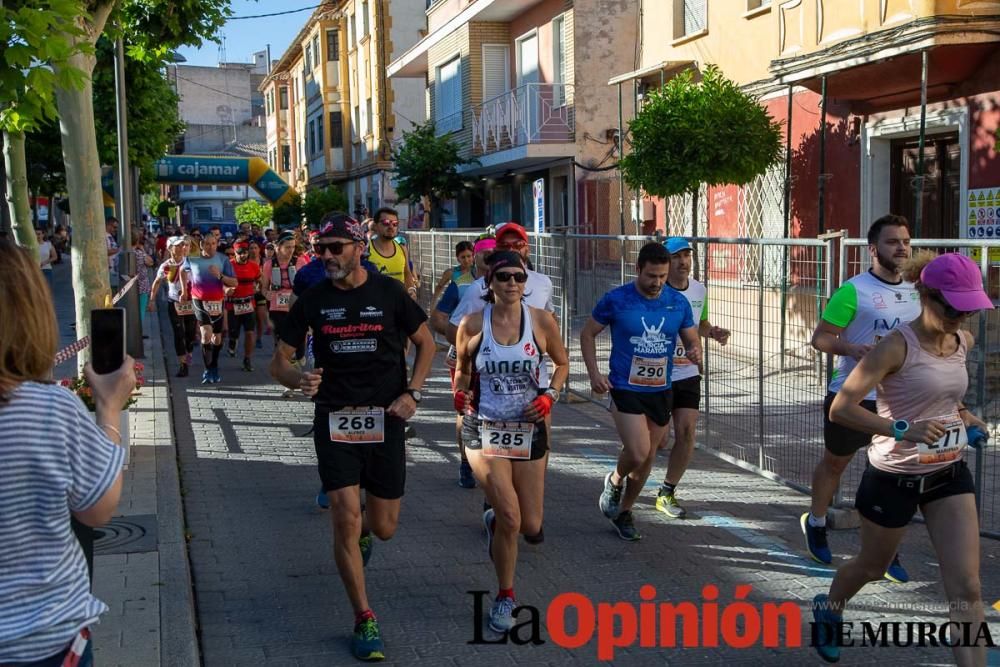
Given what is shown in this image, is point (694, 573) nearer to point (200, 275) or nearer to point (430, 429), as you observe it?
point (430, 429)

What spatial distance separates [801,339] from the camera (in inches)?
316

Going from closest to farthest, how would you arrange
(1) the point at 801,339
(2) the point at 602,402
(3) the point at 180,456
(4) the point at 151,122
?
(1) the point at 801,339 < (3) the point at 180,456 < (2) the point at 602,402 < (4) the point at 151,122

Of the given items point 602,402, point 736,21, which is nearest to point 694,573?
point 602,402

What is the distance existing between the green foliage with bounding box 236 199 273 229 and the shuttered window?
119ft

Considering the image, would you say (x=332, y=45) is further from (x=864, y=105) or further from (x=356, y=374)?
(x=356, y=374)

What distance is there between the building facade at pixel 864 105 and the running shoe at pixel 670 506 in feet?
18.9

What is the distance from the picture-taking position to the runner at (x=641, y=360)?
6609mm

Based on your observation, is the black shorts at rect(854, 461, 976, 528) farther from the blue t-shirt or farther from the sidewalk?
the sidewalk

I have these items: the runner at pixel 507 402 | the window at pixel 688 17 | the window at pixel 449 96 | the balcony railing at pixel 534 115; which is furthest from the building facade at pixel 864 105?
the window at pixel 449 96

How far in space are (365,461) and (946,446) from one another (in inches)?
102

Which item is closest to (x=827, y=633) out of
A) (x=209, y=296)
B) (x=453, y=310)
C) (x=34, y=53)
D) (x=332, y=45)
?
(x=453, y=310)

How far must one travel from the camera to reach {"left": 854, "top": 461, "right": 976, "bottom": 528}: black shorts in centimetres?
435

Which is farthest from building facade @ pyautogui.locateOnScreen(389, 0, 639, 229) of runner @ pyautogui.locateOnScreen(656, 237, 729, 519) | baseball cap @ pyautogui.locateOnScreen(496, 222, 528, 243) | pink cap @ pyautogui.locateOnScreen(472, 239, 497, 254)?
runner @ pyautogui.locateOnScreen(656, 237, 729, 519)

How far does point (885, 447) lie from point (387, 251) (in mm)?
6287
